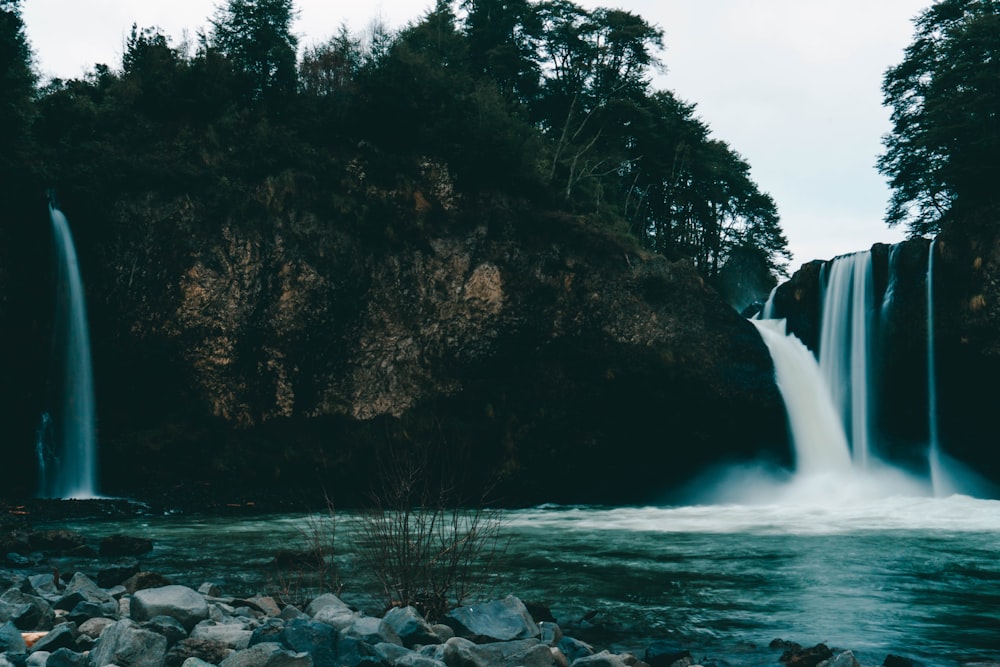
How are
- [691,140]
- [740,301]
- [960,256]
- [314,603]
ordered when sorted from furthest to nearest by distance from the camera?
[740,301] < [691,140] < [960,256] < [314,603]

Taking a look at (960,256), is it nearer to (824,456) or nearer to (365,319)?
(824,456)

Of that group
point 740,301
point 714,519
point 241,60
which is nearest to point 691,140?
point 740,301

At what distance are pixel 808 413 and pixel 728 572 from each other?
1422cm

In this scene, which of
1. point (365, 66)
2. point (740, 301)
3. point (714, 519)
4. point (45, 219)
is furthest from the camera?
point (740, 301)

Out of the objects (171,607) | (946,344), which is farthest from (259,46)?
(171,607)

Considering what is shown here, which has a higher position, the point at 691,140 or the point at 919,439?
the point at 691,140

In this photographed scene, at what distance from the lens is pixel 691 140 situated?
39719mm

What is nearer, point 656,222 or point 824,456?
point 824,456

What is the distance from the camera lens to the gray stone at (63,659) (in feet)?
17.7

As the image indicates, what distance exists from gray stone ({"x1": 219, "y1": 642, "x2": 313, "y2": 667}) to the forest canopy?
65.8 ft

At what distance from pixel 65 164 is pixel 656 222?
2658 centimetres

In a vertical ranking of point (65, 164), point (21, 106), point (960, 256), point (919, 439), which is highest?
point (21, 106)

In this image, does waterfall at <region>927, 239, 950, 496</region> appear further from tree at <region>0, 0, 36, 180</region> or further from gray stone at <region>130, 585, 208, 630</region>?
tree at <region>0, 0, 36, 180</region>

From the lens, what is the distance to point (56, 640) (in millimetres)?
6020
